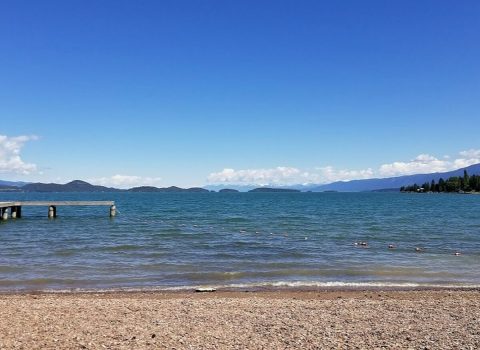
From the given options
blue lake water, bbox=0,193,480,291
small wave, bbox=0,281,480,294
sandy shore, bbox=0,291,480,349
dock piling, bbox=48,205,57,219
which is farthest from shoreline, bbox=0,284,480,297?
dock piling, bbox=48,205,57,219

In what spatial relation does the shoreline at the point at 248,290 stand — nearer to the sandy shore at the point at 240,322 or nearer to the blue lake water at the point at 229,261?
the blue lake water at the point at 229,261

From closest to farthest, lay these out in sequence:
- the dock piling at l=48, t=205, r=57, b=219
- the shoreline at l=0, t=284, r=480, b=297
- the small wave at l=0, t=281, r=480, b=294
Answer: the shoreline at l=0, t=284, r=480, b=297
the small wave at l=0, t=281, r=480, b=294
the dock piling at l=48, t=205, r=57, b=219

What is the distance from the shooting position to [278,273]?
62.2ft

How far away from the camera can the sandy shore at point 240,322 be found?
27.9ft

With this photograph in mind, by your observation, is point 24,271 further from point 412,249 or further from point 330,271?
point 412,249

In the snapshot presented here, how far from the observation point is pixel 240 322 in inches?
397

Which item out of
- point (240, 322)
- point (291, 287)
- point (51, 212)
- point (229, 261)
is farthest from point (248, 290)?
point (51, 212)

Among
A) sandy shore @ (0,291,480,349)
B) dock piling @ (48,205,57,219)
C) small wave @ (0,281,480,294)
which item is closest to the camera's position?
sandy shore @ (0,291,480,349)

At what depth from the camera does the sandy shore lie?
335 inches

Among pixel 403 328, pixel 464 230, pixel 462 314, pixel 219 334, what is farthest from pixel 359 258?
pixel 464 230

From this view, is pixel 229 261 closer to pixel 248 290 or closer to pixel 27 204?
pixel 248 290

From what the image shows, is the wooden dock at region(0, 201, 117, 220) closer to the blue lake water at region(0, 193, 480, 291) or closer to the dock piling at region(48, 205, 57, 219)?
the dock piling at region(48, 205, 57, 219)

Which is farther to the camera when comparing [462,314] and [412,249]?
[412,249]

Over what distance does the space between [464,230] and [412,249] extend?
15559mm
